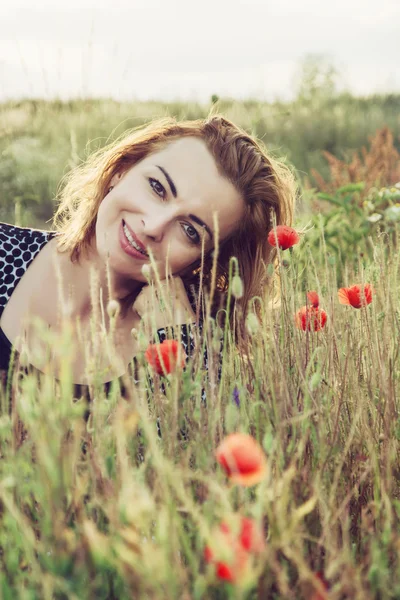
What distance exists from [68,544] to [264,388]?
1.96 feet

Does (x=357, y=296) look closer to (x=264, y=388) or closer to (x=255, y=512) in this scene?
(x=264, y=388)

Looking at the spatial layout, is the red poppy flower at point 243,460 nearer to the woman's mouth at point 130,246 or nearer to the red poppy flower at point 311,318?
the red poppy flower at point 311,318

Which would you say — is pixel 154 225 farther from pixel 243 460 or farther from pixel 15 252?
pixel 243 460

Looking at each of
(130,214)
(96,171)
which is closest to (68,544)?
(130,214)

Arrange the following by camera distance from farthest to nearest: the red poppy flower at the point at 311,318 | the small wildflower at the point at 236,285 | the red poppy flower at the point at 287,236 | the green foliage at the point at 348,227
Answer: the green foliage at the point at 348,227 → the red poppy flower at the point at 287,236 → the red poppy flower at the point at 311,318 → the small wildflower at the point at 236,285

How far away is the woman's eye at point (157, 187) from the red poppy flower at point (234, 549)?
4.75 ft

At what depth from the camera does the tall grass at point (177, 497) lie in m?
0.71

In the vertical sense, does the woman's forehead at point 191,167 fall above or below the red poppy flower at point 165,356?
above

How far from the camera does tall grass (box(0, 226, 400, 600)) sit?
0.71 m

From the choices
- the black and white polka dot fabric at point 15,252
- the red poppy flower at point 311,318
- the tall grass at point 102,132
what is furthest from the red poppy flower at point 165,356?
the tall grass at point 102,132

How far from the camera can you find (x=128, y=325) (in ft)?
7.80

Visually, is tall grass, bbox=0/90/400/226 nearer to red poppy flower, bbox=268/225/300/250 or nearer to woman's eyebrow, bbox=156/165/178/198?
woman's eyebrow, bbox=156/165/178/198

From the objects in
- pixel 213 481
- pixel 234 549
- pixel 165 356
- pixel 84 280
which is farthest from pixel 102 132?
pixel 234 549

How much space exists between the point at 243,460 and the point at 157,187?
1433 mm
